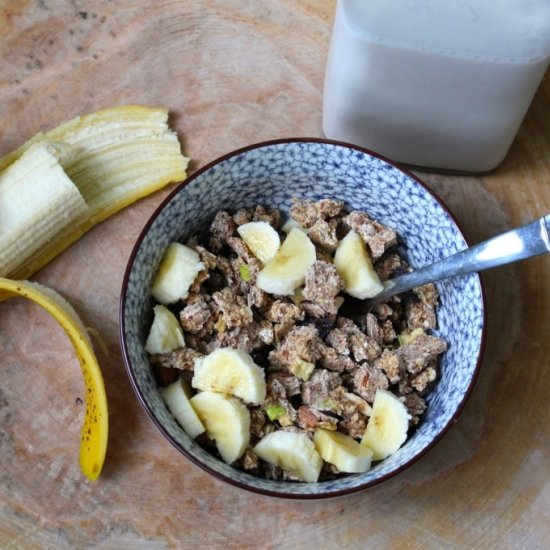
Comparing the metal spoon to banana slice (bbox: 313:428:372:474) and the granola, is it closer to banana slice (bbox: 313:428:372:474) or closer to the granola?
the granola

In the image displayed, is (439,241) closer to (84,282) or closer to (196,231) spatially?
(196,231)

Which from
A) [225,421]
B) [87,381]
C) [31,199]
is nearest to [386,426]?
[225,421]

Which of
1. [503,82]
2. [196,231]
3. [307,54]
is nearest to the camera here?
[503,82]

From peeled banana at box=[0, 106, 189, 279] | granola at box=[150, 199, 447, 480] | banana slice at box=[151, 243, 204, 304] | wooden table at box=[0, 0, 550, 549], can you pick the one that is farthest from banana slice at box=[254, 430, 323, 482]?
peeled banana at box=[0, 106, 189, 279]

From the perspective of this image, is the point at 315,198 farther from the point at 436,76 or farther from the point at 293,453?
the point at 293,453

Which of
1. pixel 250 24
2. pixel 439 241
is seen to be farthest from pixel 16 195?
pixel 439 241

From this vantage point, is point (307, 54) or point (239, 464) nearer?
point (239, 464)

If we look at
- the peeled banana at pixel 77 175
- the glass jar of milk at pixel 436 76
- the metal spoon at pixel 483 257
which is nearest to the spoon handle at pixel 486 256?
the metal spoon at pixel 483 257
